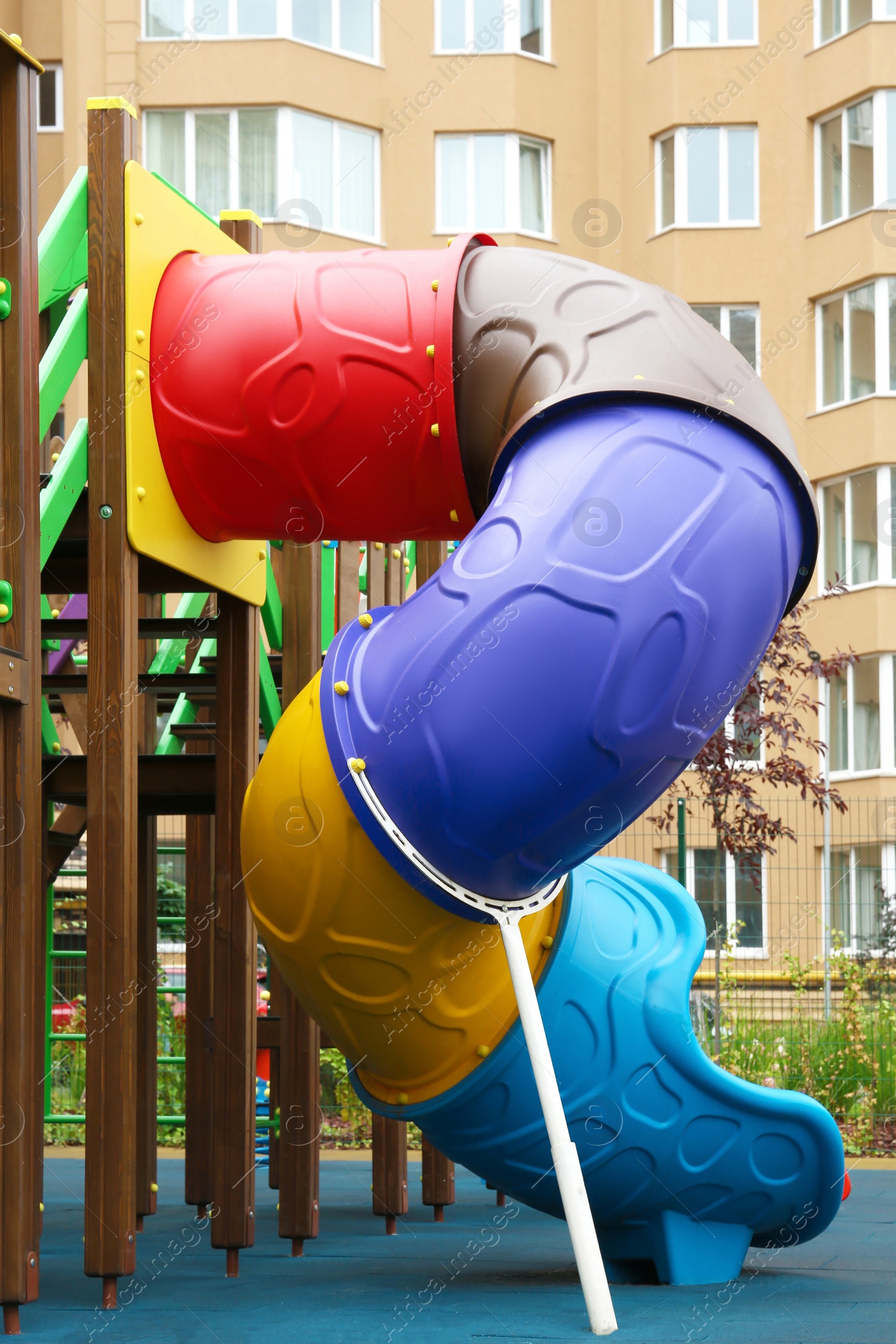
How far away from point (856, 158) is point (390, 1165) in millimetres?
18799

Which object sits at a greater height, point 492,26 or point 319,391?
point 492,26

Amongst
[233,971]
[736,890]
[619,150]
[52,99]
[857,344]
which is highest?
[52,99]

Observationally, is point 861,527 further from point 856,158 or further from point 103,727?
point 103,727

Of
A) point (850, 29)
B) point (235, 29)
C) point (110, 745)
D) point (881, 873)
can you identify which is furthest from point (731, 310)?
point (110, 745)

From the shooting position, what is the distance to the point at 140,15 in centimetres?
2262

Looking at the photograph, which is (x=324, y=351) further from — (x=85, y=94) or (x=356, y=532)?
(x=85, y=94)

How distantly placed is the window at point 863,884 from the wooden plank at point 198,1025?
28.0ft

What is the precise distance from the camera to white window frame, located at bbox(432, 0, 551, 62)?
23.5 m

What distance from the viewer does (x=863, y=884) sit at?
20.7 meters

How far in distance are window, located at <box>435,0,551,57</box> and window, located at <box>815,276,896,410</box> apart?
573 centimetres

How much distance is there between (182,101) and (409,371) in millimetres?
18643

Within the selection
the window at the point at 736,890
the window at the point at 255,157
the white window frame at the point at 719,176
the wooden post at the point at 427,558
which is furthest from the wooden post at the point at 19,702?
the white window frame at the point at 719,176

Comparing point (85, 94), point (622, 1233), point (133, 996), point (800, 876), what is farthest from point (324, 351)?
point (85, 94)

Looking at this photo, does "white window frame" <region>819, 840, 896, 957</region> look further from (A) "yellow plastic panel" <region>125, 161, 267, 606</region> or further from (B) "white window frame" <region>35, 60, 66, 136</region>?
(B) "white window frame" <region>35, 60, 66, 136</region>
